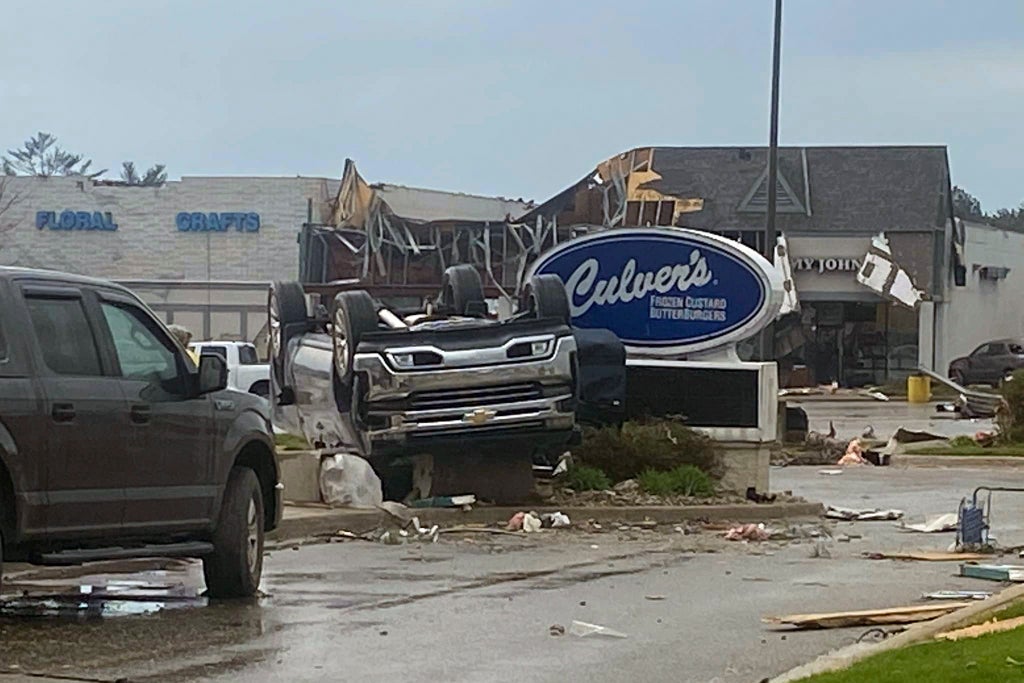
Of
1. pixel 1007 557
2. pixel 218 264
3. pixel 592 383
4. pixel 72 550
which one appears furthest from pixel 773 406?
pixel 218 264

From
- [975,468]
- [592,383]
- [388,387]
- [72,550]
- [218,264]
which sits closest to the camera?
[72,550]

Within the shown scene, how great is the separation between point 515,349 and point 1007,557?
195 inches

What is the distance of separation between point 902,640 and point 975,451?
20.6 meters

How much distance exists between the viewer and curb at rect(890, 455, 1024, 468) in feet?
92.5

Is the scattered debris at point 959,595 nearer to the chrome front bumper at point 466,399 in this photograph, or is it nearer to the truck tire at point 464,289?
the chrome front bumper at point 466,399

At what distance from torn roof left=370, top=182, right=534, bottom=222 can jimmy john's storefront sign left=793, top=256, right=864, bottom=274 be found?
9.30m

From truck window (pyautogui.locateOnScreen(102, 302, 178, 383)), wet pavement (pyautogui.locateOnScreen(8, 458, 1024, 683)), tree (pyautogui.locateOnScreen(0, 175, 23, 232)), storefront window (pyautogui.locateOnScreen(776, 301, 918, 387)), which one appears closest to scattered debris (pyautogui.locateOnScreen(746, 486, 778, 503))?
wet pavement (pyautogui.locateOnScreen(8, 458, 1024, 683))

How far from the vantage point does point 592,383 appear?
1925cm

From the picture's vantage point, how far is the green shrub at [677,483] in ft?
62.9

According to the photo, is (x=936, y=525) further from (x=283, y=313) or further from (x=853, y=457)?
(x=853, y=457)

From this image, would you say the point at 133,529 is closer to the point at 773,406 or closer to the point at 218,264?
the point at 773,406

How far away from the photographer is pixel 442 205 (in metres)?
58.5

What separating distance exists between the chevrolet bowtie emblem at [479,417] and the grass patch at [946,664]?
28.9 ft

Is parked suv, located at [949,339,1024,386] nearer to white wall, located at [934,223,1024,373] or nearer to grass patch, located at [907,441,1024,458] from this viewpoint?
white wall, located at [934,223,1024,373]
